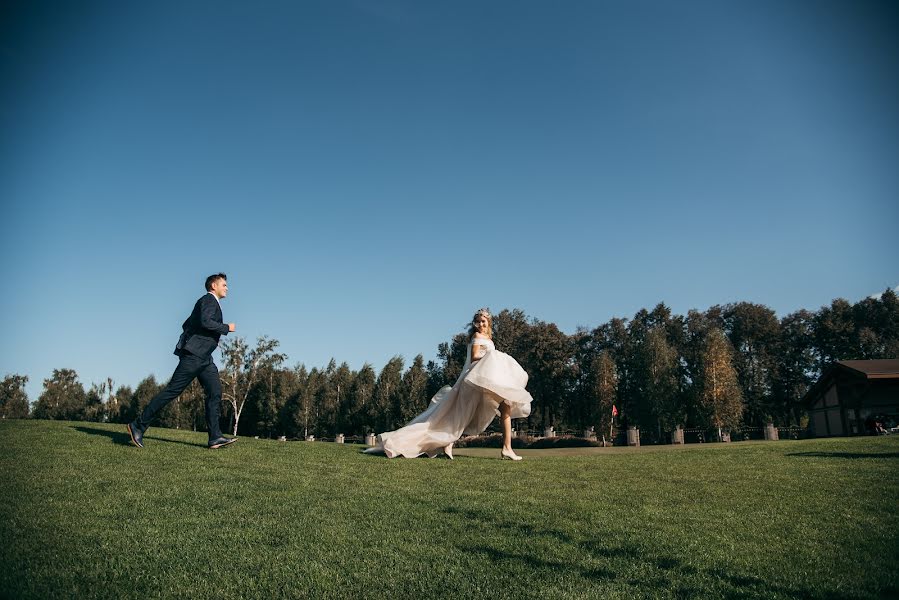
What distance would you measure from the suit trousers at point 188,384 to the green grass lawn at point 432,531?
3.95ft

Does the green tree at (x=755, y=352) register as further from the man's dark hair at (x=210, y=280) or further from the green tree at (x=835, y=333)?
the man's dark hair at (x=210, y=280)

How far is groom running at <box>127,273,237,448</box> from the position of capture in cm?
945

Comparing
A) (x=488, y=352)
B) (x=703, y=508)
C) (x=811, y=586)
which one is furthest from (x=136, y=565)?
(x=488, y=352)

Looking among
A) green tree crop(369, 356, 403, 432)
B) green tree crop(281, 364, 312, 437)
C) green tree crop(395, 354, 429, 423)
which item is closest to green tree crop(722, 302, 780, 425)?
green tree crop(395, 354, 429, 423)

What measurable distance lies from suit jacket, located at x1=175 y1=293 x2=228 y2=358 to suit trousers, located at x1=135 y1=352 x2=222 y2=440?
136 millimetres

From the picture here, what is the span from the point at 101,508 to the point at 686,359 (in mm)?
73809

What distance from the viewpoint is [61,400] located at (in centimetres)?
9206

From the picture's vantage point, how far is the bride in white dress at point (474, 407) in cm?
1066

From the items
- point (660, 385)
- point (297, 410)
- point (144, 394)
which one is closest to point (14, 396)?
point (144, 394)

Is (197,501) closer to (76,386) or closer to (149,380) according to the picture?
(149,380)

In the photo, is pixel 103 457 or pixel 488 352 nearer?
pixel 103 457

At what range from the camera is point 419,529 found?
4660mm

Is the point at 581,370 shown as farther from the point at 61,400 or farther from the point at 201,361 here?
the point at 61,400

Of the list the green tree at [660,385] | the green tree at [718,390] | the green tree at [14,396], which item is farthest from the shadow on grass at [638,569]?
the green tree at [14,396]
